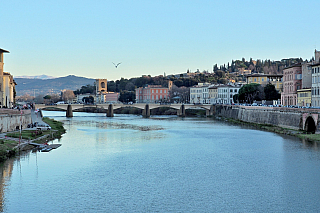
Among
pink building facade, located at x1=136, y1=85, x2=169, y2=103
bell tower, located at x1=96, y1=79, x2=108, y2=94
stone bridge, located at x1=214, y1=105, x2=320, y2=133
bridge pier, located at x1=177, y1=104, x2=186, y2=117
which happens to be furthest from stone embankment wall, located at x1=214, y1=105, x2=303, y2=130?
bell tower, located at x1=96, y1=79, x2=108, y2=94

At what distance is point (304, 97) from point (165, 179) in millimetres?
34093

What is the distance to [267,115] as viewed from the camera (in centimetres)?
4925

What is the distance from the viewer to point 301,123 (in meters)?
37.8

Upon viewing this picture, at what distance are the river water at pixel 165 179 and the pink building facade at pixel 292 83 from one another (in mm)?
23460

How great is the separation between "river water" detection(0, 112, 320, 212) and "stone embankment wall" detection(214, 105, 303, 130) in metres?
7.71

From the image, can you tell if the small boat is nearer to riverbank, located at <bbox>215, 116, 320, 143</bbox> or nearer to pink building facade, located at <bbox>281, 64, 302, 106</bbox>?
riverbank, located at <bbox>215, 116, 320, 143</bbox>

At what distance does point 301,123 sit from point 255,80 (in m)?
48.3

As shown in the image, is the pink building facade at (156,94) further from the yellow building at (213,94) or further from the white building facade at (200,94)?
the yellow building at (213,94)

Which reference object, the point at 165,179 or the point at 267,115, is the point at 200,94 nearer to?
the point at 267,115

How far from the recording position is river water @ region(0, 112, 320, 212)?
1650cm

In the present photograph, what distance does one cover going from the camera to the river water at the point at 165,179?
16.5 metres

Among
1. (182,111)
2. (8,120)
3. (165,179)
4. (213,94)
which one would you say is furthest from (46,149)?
(213,94)

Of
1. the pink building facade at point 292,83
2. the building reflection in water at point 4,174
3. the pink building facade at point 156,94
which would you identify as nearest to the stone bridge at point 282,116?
the pink building facade at point 292,83

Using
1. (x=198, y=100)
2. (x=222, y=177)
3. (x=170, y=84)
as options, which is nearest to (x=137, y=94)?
(x=170, y=84)
